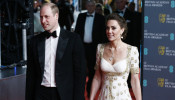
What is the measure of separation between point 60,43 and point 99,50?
0.63m

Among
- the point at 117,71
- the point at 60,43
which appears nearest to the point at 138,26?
the point at 117,71

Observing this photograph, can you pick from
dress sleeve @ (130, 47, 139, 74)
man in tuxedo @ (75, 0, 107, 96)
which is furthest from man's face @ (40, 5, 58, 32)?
man in tuxedo @ (75, 0, 107, 96)

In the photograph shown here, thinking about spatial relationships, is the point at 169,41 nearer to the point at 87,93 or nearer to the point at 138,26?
the point at 138,26

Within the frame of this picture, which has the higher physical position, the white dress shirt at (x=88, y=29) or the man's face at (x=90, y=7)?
the man's face at (x=90, y=7)

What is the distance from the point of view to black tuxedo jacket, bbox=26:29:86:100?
8.81 feet

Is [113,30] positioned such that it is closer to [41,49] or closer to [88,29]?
[41,49]

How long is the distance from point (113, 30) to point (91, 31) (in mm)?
3068

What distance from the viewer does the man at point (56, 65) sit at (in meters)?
2.68

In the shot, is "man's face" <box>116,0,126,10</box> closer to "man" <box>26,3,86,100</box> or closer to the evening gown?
the evening gown

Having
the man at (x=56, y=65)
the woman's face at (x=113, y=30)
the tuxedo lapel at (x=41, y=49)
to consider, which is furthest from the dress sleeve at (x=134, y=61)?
the tuxedo lapel at (x=41, y=49)

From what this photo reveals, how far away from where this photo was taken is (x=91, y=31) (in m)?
6.09

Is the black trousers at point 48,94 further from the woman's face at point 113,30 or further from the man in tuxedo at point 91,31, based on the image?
the man in tuxedo at point 91,31

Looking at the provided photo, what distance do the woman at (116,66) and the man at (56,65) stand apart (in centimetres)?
42

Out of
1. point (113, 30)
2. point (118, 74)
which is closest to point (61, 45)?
point (113, 30)
